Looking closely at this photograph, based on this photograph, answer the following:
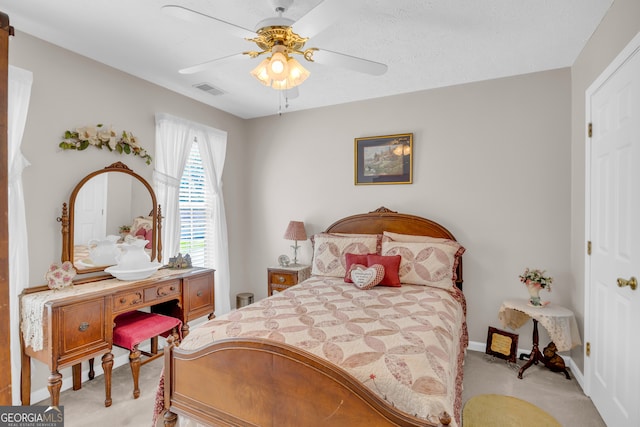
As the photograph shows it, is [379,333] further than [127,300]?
No

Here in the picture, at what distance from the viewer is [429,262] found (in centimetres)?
291

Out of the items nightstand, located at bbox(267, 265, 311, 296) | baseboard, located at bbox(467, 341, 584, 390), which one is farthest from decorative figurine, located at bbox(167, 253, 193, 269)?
baseboard, located at bbox(467, 341, 584, 390)

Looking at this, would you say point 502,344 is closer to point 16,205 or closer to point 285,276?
point 285,276

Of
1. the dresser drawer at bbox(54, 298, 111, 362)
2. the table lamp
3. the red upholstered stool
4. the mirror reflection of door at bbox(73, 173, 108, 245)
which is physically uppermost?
the mirror reflection of door at bbox(73, 173, 108, 245)

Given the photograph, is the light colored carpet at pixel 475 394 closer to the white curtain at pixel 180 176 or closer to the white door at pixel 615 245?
the white door at pixel 615 245

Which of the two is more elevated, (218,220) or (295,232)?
(218,220)

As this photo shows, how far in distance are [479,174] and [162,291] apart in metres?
3.14

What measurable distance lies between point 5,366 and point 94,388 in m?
2.18

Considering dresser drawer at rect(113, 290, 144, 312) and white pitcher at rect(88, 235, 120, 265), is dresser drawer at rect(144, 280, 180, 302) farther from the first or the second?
white pitcher at rect(88, 235, 120, 265)

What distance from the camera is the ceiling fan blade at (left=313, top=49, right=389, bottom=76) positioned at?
1897 millimetres

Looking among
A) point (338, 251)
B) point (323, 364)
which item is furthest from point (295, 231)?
point (323, 364)

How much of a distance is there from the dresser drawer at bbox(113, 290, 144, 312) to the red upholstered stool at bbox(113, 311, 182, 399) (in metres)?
0.17

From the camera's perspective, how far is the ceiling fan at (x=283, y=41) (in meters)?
1.55

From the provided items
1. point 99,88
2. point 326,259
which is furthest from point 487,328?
point 99,88
